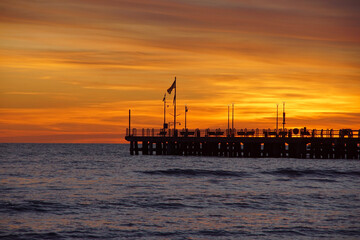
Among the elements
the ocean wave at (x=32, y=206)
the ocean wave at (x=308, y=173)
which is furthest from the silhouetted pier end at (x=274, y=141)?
the ocean wave at (x=32, y=206)

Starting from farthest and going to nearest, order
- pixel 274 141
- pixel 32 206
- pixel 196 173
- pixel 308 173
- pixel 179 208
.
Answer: pixel 274 141 < pixel 308 173 < pixel 196 173 < pixel 32 206 < pixel 179 208

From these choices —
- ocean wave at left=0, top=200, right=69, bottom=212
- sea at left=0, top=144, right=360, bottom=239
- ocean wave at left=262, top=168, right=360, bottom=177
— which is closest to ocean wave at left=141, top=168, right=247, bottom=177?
ocean wave at left=262, top=168, right=360, bottom=177

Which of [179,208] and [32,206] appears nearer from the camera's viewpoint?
[179,208]

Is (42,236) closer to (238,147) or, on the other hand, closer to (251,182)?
(251,182)

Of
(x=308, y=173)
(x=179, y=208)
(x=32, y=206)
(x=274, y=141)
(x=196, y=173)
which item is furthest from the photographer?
(x=274, y=141)

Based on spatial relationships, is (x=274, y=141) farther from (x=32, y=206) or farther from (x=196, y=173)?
(x=32, y=206)

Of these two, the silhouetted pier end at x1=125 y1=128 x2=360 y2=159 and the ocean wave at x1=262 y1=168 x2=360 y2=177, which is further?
the silhouetted pier end at x1=125 y1=128 x2=360 y2=159

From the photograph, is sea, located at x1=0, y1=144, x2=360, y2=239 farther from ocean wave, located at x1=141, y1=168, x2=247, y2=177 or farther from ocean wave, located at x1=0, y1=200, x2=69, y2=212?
ocean wave, located at x1=141, y1=168, x2=247, y2=177

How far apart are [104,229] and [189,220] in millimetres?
3801

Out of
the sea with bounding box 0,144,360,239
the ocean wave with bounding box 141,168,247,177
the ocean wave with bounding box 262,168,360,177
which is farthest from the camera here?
the ocean wave with bounding box 262,168,360,177

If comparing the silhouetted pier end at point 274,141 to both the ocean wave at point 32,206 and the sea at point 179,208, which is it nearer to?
the sea at point 179,208

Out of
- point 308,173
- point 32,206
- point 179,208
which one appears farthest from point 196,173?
point 32,206

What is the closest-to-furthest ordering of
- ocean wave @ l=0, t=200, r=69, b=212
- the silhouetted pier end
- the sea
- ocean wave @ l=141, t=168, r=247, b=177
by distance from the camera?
the sea → ocean wave @ l=0, t=200, r=69, b=212 → ocean wave @ l=141, t=168, r=247, b=177 → the silhouetted pier end

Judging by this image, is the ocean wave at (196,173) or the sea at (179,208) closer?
the sea at (179,208)
